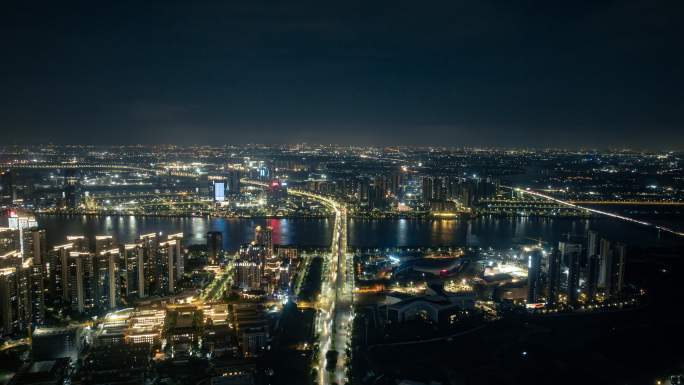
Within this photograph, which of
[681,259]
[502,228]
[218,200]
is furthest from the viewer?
[218,200]

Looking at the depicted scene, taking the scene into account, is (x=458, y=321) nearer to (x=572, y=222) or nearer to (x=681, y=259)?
(x=681, y=259)

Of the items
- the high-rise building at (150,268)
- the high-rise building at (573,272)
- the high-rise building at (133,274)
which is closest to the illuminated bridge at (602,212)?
the high-rise building at (573,272)

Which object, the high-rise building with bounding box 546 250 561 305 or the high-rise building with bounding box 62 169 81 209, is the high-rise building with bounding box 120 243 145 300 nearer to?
the high-rise building with bounding box 546 250 561 305

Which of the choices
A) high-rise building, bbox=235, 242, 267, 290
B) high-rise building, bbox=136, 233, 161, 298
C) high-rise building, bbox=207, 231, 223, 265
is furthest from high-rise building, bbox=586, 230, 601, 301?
high-rise building, bbox=136, 233, 161, 298

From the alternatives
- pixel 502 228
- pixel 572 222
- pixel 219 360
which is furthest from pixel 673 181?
pixel 219 360

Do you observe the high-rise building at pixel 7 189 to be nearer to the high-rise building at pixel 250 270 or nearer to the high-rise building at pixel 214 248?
the high-rise building at pixel 214 248
